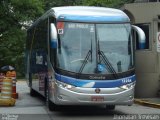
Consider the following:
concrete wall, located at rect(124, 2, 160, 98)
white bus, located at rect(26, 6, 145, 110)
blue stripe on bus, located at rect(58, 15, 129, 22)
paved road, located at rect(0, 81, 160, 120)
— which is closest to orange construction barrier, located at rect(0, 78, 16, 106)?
paved road, located at rect(0, 81, 160, 120)

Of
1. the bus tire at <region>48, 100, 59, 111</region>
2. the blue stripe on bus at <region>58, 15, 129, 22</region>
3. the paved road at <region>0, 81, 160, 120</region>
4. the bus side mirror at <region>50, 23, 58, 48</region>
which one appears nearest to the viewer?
the bus side mirror at <region>50, 23, 58, 48</region>

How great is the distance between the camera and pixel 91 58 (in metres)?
14.7

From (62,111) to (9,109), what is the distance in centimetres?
220

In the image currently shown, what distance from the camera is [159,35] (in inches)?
727

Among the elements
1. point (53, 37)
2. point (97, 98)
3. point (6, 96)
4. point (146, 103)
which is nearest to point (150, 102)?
point (146, 103)

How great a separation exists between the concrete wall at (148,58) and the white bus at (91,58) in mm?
5478

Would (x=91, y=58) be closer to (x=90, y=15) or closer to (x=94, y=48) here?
(x=94, y=48)

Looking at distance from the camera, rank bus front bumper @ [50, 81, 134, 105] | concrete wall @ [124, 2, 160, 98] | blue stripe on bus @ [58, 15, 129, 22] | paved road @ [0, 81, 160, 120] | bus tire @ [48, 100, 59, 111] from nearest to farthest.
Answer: bus front bumper @ [50, 81, 134, 105] → paved road @ [0, 81, 160, 120] → blue stripe on bus @ [58, 15, 129, 22] → bus tire @ [48, 100, 59, 111] → concrete wall @ [124, 2, 160, 98]

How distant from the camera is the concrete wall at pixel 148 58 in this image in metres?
20.9

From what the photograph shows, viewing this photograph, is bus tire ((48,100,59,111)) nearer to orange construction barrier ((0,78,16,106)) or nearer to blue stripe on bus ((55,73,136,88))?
blue stripe on bus ((55,73,136,88))

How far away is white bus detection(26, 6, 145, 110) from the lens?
47.2ft

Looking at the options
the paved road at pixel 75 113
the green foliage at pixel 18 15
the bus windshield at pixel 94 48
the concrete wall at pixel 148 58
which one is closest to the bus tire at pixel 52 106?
the paved road at pixel 75 113

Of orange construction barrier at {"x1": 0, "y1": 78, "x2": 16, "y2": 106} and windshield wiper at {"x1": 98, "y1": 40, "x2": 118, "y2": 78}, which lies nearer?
windshield wiper at {"x1": 98, "y1": 40, "x2": 118, "y2": 78}

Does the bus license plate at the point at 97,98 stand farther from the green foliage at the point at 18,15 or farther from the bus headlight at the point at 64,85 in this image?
the green foliage at the point at 18,15
